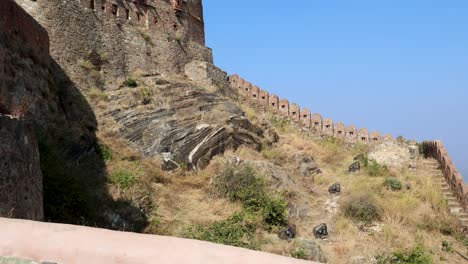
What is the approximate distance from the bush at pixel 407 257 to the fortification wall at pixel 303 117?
14.7 metres

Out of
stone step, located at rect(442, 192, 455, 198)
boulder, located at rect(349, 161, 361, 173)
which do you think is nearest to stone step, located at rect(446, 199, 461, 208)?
stone step, located at rect(442, 192, 455, 198)

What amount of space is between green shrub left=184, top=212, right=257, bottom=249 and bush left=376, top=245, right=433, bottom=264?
309 centimetres

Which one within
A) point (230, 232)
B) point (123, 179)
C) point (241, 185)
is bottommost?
point (230, 232)

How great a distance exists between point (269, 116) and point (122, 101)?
33.7 ft

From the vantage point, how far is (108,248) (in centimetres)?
298

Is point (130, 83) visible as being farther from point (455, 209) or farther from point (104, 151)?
point (455, 209)

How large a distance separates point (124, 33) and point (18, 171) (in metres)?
17.0

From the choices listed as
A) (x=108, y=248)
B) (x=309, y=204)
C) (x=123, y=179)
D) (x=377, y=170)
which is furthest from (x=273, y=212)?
(x=108, y=248)

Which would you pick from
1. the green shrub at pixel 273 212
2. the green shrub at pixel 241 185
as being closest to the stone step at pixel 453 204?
the green shrub at pixel 273 212

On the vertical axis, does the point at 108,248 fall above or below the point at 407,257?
above

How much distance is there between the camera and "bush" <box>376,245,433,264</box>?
36.9ft

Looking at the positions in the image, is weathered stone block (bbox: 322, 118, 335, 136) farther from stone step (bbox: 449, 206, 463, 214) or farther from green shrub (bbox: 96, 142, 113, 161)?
green shrub (bbox: 96, 142, 113, 161)

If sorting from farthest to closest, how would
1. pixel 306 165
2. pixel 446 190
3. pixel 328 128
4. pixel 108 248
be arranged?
pixel 328 128 → pixel 306 165 → pixel 446 190 → pixel 108 248

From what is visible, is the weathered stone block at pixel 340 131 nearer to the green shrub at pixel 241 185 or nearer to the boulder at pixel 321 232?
the green shrub at pixel 241 185
